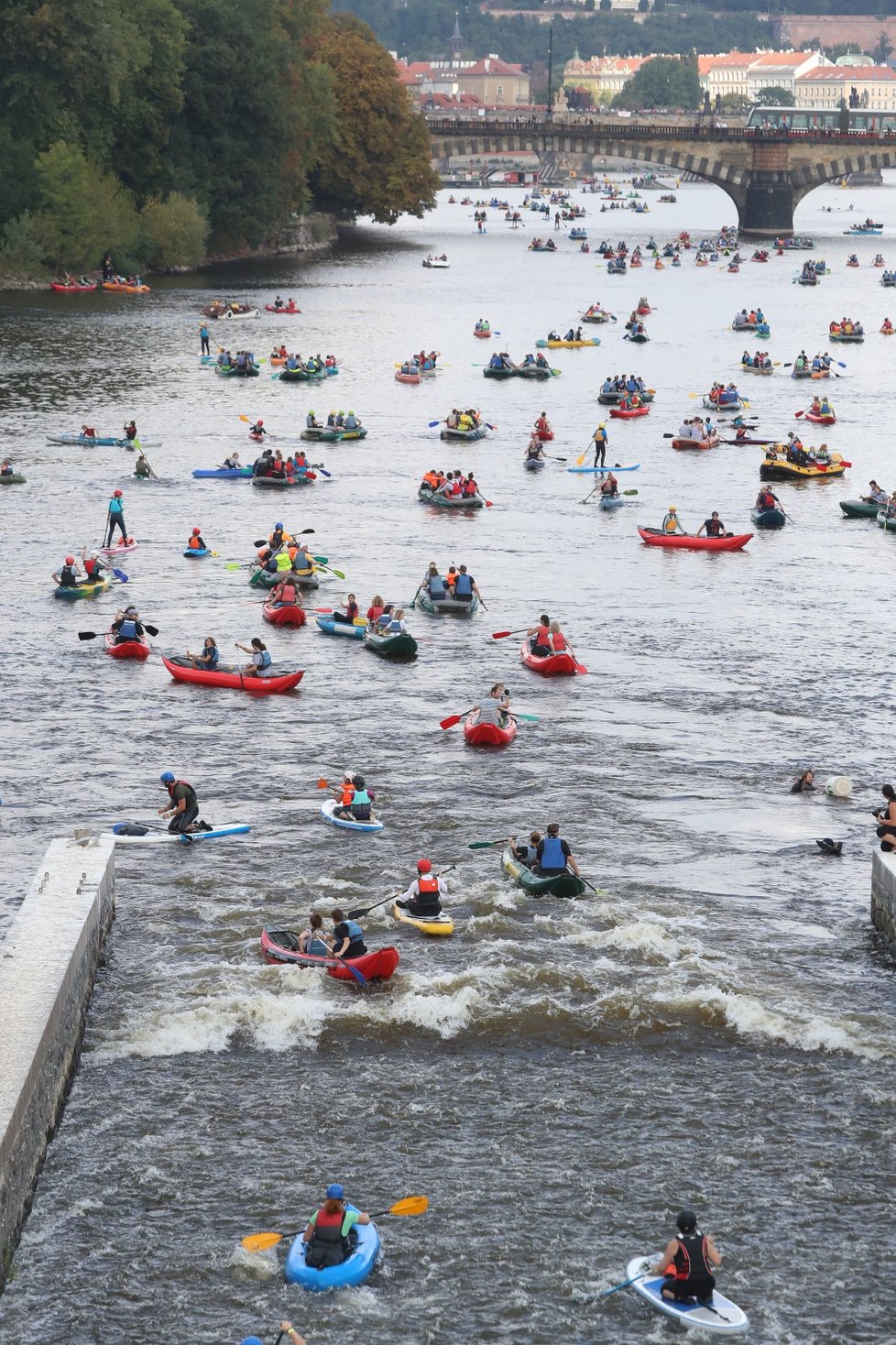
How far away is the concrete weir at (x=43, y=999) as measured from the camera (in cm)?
2702

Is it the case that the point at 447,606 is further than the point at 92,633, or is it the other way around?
the point at 447,606

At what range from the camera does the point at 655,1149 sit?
30250 millimetres

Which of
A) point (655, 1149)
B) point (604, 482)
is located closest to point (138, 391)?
point (604, 482)

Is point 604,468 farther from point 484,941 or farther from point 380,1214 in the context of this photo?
point 380,1214

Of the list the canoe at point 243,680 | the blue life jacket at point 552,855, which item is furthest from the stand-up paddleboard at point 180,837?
the canoe at point 243,680

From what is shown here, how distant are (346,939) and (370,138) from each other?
516 ft

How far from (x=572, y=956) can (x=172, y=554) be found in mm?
34341

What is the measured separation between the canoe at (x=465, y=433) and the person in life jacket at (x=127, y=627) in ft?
127

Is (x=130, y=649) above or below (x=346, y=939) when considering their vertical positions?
above

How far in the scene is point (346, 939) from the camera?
3512cm

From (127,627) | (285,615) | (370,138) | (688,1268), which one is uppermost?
(370,138)

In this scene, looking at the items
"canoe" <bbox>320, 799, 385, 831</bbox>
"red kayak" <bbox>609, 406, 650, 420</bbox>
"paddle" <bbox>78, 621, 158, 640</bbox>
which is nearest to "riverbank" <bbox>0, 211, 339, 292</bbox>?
"red kayak" <bbox>609, 406, 650, 420</bbox>

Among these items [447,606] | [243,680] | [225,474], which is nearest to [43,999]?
[243,680]

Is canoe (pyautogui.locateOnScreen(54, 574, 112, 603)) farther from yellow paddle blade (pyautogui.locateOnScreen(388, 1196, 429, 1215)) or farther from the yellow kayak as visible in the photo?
yellow paddle blade (pyautogui.locateOnScreen(388, 1196, 429, 1215))
